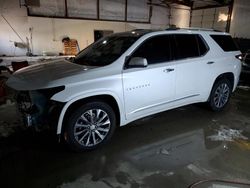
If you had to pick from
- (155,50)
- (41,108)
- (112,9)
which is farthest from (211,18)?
(41,108)

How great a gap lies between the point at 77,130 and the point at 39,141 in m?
0.84

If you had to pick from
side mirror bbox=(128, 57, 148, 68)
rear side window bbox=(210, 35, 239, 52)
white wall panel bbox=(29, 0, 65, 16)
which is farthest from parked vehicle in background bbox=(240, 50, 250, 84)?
white wall panel bbox=(29, 0, 65, 16)

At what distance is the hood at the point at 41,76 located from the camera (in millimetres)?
2680

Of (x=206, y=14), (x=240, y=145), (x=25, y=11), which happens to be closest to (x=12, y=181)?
(x=240, y=145)

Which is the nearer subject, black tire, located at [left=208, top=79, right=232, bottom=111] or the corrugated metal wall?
black tire, located at [left=208, top=79, right=232, bottom=111]

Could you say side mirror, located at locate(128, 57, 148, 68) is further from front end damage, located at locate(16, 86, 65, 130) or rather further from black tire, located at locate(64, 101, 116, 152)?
front end damage, located at locate(16, 86, 65, 130)

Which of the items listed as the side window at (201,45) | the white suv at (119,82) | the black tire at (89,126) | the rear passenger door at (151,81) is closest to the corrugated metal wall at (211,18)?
the white suv at (119,82)

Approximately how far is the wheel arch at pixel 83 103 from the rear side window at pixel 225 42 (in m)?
2.47

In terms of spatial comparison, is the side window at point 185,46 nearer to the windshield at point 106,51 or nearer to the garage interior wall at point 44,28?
the windshield at point 106,51

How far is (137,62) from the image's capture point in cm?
296

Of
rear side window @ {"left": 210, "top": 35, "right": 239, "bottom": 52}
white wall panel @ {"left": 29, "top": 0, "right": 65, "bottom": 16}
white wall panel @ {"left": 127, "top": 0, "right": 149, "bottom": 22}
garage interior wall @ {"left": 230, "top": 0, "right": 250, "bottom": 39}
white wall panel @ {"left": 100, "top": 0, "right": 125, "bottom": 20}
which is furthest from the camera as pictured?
white wall panel @ {"left": 127, "top": 0, "right": 149, "bottom": 22}

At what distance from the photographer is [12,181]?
2.43m

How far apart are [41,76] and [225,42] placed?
11.8ft

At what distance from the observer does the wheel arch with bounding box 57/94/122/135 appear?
2631 mm
